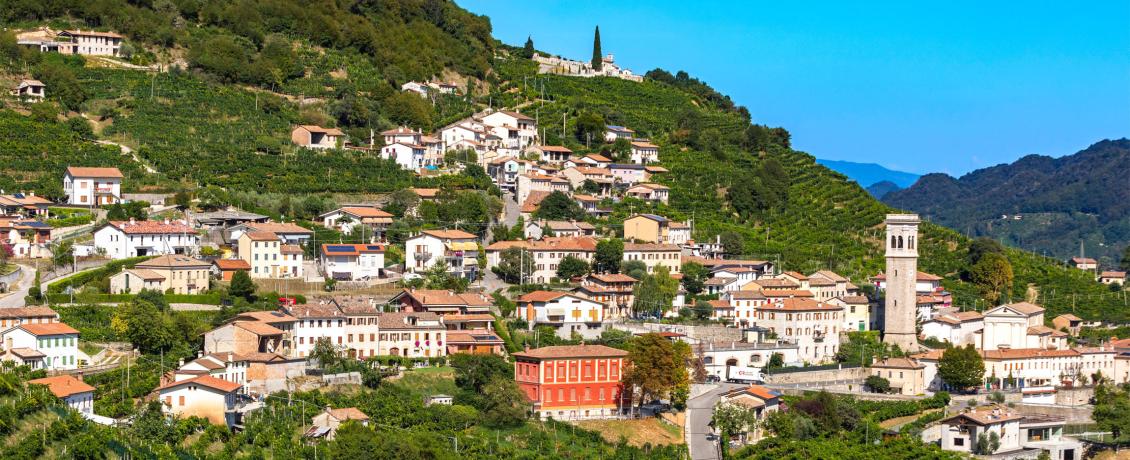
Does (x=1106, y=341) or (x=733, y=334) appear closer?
(x=733, y=334)

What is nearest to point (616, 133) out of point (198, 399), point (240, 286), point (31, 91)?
point (31, 91)

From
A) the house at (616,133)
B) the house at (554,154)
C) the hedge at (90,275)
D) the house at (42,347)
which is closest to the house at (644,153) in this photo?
the house at (616,133)

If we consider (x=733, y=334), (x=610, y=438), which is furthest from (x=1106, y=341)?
(x=610, y=438)

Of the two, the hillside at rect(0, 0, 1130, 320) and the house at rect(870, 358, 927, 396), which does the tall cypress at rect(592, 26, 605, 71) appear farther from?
the house at rect(870, 358, 927, 396)

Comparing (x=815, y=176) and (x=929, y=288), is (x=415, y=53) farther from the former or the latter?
(x=929, y=288)

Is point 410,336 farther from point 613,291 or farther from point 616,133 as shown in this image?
point 616,133
